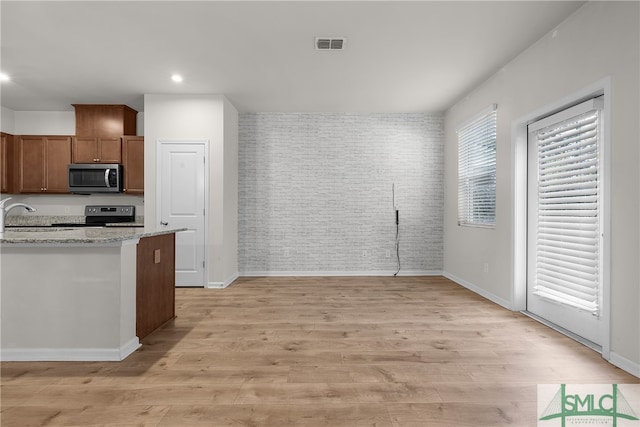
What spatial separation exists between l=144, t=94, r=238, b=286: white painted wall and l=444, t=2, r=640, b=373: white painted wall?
3672mm

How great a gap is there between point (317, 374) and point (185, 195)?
3.73m

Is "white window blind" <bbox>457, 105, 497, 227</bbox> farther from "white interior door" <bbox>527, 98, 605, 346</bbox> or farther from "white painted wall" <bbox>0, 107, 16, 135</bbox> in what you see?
"white painted wall" <bbox>0, 107, 16, 135</bbox>

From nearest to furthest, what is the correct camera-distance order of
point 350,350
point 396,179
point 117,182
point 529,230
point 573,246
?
point 350,350 → point 573,246 → point 529,230 → point 117,182 → point 396,179

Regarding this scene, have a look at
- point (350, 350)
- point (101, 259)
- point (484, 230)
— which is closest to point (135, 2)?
point (101, 259)

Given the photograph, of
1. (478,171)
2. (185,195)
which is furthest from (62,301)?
(478,171)

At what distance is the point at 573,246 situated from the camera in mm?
3156

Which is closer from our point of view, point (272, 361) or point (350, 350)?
point (272, 361)

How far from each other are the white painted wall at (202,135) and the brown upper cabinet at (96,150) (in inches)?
29.0

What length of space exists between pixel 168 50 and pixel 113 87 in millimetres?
1671

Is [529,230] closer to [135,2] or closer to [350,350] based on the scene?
[350,350]

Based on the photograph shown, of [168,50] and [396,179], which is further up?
[168,50]

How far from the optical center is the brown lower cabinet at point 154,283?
305 centimetres

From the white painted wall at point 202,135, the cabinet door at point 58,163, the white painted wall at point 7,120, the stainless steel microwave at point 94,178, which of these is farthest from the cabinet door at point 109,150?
the white painted wall at point 7,120

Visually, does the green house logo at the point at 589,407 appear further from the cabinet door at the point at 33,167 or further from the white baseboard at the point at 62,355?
the cabinet door at the point at 33,167
